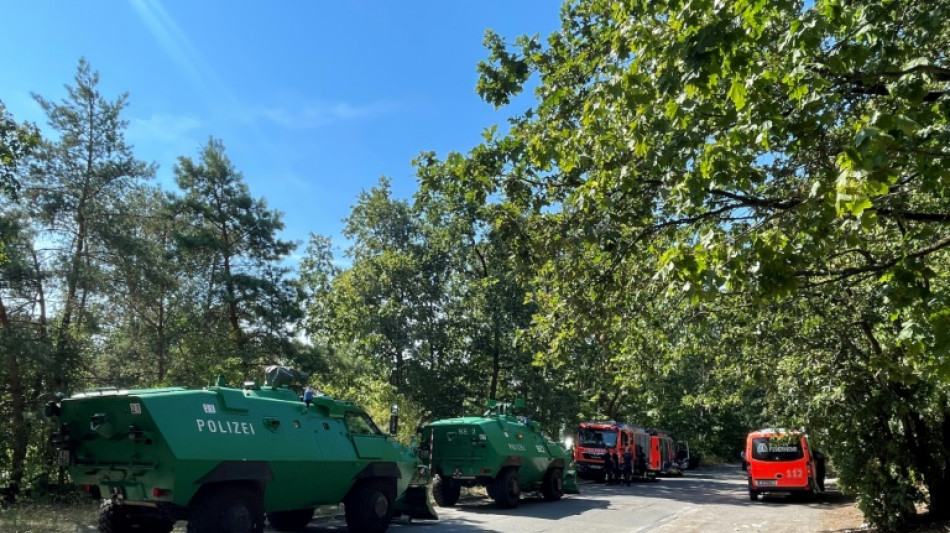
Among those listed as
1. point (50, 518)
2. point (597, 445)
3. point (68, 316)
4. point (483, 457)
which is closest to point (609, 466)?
point (597, 445)

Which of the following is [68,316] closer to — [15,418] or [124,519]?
[15,418]

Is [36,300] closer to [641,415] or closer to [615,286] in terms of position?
[615,286]

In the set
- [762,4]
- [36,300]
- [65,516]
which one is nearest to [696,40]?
[762,4]

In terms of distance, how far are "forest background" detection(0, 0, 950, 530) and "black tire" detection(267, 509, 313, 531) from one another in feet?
16.6

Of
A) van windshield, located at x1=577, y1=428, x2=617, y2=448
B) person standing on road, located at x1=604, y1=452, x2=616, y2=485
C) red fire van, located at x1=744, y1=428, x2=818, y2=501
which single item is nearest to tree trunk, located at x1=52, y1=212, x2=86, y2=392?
red fire van, located at x1=744, y1=428, x2=818, y2=501

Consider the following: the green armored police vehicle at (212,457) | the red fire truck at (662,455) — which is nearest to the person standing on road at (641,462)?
the red fire truck at (662,455)

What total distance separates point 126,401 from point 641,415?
1778 inches

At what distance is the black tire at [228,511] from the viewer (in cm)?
956

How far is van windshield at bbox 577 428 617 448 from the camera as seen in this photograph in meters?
29.7

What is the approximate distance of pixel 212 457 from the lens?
977cm

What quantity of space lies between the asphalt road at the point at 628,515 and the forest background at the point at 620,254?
261cm

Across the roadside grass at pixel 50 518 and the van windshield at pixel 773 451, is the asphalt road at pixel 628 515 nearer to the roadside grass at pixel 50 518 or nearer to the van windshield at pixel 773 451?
the van windshield at pixel 773 451

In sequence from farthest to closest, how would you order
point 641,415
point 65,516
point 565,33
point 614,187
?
1. point 641,415
2. point 65,516
3. point 565,33
4. point 614,187

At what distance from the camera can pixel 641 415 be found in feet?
167
